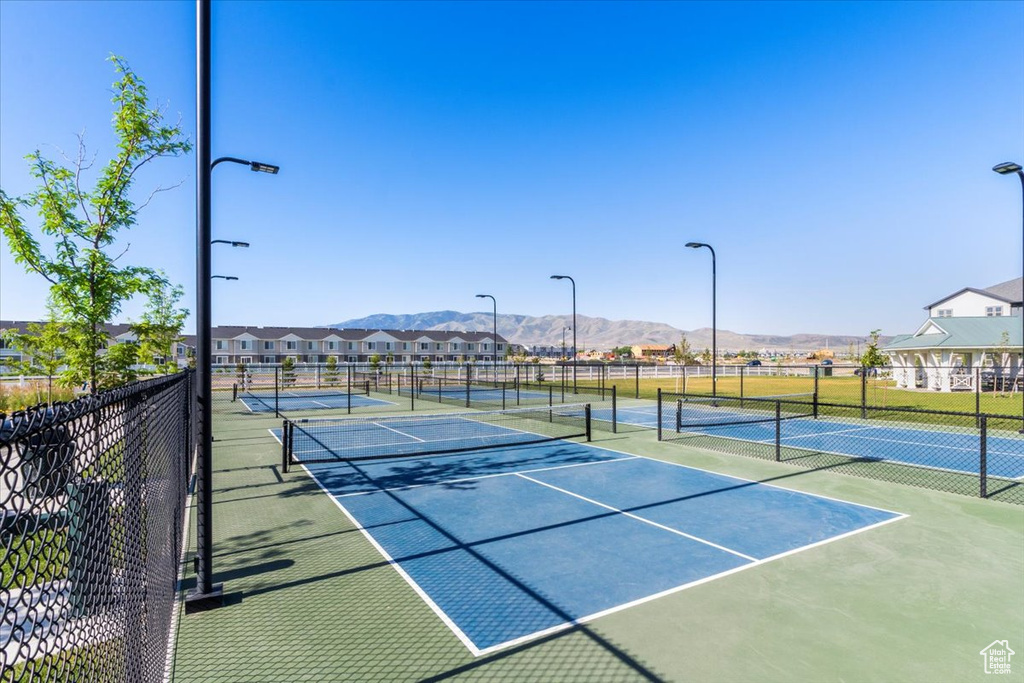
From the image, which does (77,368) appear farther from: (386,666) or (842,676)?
(842,676)

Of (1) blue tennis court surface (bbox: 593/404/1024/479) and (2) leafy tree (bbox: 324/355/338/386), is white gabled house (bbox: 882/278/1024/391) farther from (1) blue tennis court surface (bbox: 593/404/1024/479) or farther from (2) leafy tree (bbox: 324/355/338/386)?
(2) leafy tree (bbox: 324/355/338/386)

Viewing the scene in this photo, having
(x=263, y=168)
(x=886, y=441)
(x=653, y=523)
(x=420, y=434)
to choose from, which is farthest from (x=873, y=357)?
(x=263, y=168)

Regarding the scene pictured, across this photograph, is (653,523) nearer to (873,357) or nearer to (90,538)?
(90,538)

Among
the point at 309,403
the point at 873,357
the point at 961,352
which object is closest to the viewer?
the point at 309,403

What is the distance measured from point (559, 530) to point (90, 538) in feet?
20.5

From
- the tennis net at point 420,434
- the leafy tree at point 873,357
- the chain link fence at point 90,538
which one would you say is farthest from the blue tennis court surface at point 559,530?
the leafy tree at point 873,357

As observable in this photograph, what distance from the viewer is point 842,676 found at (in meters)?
4.44

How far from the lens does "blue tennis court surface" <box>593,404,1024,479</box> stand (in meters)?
12.9

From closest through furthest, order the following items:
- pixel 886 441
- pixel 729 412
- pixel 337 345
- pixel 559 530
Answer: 1. pixel 559 530
2. pixel 886 441
3. pixel 729 412
4. pixel 337 345

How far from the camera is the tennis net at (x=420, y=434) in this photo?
13.9 metres

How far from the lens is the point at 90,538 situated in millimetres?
2781

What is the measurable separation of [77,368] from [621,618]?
9.05 metres

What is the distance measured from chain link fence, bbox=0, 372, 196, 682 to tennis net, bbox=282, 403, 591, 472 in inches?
307

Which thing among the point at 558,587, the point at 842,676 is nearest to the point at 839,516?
the point at 842,676
